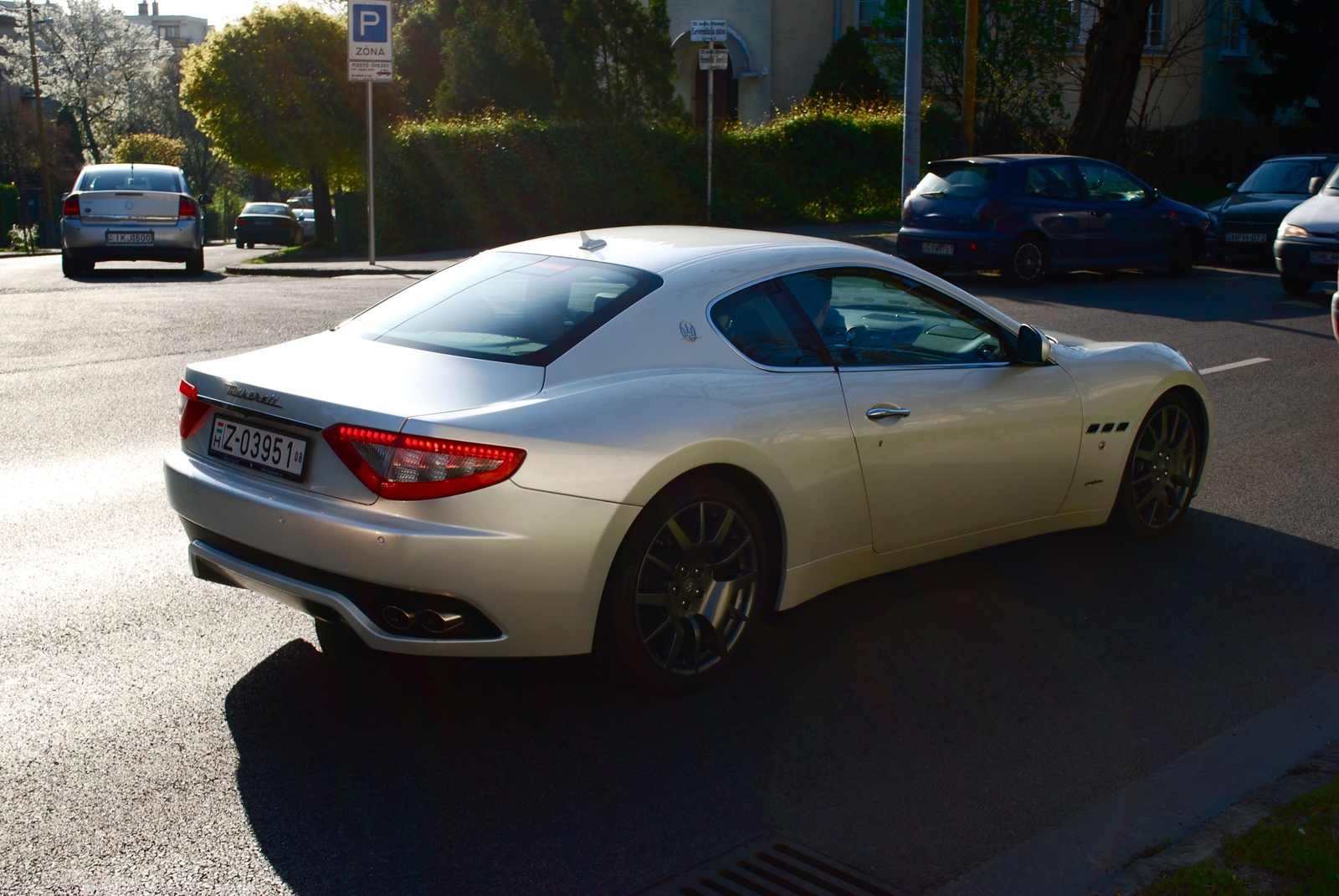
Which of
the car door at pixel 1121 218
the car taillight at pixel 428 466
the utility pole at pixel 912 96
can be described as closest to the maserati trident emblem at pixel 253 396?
the car taillight at pixel 428 466

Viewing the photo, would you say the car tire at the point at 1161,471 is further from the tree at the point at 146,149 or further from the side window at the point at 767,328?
the tree at the point at 146,149

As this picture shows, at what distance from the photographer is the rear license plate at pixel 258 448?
3.79 metres

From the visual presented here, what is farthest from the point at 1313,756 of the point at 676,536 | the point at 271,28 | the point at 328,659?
the point at 271,28

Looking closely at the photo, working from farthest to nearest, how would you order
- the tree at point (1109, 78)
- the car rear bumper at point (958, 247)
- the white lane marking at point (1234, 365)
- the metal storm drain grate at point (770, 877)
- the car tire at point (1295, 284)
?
the tree at point (1109, 78) < the car rear bumper at point (958, 247) < the car tire at point (1295, 284) < the white lane marking at point (1234, 365) < the metal storm drain grate at point (770, 877)

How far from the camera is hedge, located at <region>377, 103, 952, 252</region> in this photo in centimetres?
2302

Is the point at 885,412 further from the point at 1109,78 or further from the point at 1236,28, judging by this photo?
the point at 1236,28

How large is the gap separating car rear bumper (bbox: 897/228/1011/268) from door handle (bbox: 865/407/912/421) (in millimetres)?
12115

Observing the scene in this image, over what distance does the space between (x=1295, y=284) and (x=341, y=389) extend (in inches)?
564

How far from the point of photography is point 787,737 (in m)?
3.89

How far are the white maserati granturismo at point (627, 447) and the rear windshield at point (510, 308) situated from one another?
13mm

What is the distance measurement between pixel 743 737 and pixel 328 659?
1.45 metres

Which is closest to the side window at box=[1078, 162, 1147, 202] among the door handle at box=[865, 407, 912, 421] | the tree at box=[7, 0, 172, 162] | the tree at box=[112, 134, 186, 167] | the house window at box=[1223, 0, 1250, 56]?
the door handle at box=[865, 407, 912, 421]

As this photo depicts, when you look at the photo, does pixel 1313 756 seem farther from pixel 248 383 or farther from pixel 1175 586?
pixel 248 383

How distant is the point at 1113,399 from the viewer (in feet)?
18.2
